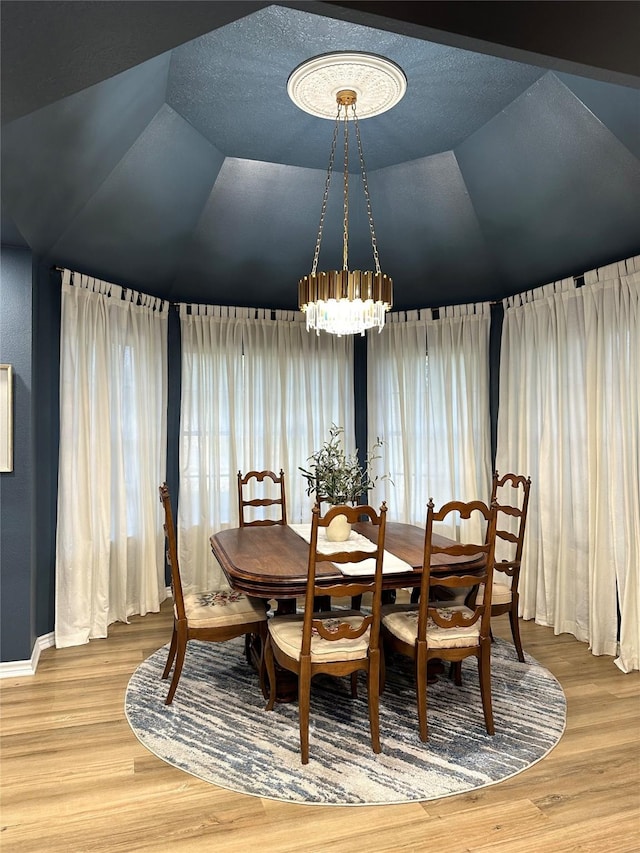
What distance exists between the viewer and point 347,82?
319cm

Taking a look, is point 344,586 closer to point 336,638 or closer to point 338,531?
point 336,638

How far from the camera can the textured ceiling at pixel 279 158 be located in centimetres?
184

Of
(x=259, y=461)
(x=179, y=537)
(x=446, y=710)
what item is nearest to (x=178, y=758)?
(x=446, y=710)

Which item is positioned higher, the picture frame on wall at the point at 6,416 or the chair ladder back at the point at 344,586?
the picture frame on wall at the point at 6,416

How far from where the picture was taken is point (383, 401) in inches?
229

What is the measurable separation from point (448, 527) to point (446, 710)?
231 centimetres

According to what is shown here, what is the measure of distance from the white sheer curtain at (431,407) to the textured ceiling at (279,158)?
293 millimetres

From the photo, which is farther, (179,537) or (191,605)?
(179,537)

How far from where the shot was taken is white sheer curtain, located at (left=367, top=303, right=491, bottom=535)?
16.9 ft

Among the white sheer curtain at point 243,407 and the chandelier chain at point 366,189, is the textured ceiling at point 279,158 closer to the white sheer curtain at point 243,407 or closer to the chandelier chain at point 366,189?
the chandelier chain at point 366,189

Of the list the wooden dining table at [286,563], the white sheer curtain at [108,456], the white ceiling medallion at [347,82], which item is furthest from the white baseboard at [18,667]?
the white ceiling medallion at [347,82]

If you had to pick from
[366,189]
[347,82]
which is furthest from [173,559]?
[366,189]

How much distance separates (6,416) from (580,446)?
3.74 m

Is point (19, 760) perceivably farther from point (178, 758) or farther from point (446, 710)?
point (446, 710)
